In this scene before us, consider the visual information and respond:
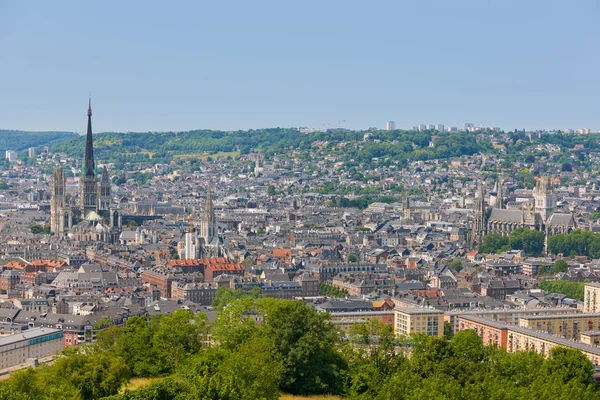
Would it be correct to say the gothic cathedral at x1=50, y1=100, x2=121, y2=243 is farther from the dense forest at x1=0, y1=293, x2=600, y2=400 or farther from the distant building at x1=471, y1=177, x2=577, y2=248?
the dense forest at x1=0, y1=293, x2=600, y2=400

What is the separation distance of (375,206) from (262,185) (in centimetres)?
4219

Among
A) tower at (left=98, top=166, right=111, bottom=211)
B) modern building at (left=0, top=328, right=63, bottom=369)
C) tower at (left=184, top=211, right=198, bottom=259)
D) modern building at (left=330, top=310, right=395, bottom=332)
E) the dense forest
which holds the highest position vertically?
tower at (left=98, top=166, right=111, bottom=211)

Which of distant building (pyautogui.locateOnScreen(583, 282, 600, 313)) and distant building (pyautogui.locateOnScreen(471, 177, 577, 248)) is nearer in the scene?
distant building (pyautogui.locateOnScreen(583, 282, 600, 313))

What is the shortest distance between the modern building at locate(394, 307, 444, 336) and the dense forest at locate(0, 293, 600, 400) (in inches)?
501

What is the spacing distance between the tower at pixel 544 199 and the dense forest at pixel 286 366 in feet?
235

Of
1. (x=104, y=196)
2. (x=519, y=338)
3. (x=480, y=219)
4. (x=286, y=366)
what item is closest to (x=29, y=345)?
(x=286, y=366)

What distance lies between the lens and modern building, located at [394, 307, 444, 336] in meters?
60.5

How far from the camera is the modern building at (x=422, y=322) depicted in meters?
60.5

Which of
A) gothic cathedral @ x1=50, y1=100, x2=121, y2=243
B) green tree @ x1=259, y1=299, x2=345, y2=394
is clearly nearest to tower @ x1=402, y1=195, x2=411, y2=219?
gothic cathedral @ x1=50, y1=100, x2=121, y2=243

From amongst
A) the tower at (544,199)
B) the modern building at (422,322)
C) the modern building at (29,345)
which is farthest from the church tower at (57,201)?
the modern building at (422,322)

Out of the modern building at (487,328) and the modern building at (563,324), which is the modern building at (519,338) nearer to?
the modern building at (487,328)

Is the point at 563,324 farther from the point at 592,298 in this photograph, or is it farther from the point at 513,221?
the point at 513,221

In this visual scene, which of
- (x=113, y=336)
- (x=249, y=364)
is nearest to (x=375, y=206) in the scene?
(x=113, y=336)

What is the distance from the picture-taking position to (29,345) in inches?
2116
